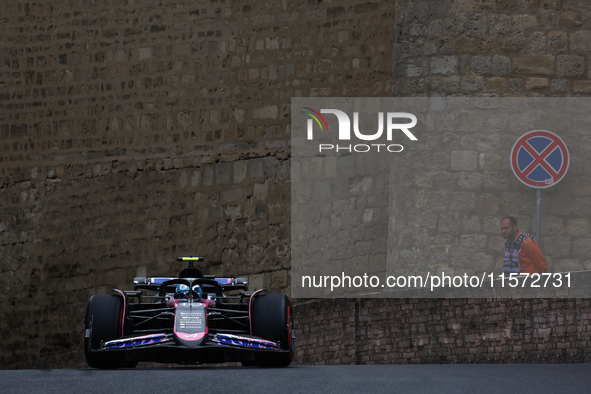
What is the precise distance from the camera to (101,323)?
7945 mm

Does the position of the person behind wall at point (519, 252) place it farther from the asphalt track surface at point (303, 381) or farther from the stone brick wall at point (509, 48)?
the asphalt track surface at point (303, 381)

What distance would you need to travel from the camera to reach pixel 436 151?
A: 40.0ft

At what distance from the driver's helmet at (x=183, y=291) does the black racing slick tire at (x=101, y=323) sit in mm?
624

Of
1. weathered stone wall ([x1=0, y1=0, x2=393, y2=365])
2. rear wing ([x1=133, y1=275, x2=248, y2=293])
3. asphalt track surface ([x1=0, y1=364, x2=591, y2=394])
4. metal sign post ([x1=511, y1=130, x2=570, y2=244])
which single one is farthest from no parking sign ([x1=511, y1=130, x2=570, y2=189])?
rear wing ([x1=133, y1=275, x2=248, y2=293])

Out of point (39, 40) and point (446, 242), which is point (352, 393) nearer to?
point (446, 242)

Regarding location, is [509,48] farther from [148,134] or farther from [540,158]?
[148,134]

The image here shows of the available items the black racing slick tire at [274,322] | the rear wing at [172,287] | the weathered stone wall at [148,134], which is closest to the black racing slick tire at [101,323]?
the rear wing at [172,287]

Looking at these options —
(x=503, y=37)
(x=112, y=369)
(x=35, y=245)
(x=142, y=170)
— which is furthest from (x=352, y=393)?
(x=35, y=245)

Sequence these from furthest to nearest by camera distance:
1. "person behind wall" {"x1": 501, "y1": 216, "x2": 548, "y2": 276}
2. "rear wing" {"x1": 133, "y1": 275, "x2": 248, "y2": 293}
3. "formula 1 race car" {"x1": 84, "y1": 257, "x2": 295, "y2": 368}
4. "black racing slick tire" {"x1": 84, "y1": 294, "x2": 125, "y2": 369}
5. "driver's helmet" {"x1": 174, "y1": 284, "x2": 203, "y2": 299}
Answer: "person behind wall" {"x1": 501, "y1": 216, "x2": 548, "y2": 276} < "rear wing" {"x1": 133, "y1": 275, "x2": 248, "y2": 293} < "driver's helmet" {"x1": 174, "y1": 284, "x2": 203, "y2": 299} < "black racing slick tire" {"x1": 84, "y1": 294, "x2": 125, "y2": 369} < "formula 1 race car" {"x1": 84, "y1": 257, "x2": 295, "y2": 368}

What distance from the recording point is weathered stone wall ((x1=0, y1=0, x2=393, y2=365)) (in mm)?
13398

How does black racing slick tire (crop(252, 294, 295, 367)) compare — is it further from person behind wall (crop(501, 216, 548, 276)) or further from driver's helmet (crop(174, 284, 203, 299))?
person behind wall (crop(501, 216, 548, 276))

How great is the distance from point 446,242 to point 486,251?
465mm

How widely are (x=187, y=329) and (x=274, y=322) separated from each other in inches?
30.2

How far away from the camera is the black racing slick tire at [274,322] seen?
8.19m
